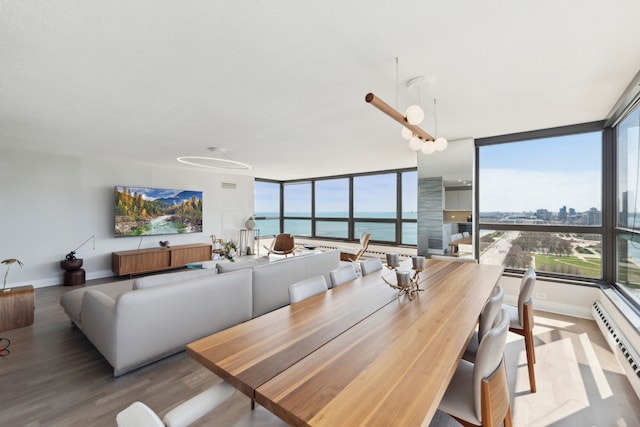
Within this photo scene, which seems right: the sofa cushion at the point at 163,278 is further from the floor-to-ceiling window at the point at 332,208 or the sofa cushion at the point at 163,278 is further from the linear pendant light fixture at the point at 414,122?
the floor-to-ceiling window at the point at 332,208

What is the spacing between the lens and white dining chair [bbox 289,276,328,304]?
1.84 meters

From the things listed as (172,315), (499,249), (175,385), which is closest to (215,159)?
(172,315)

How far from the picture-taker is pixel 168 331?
7.77ft

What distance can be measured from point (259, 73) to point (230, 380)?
6.72 ft

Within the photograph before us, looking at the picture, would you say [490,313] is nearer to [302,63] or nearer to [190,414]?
[190,414]

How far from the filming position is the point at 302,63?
1.99m

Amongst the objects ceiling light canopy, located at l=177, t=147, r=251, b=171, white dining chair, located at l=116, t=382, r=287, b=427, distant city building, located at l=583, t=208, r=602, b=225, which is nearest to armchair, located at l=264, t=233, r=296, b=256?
ceiling light canopy, located at l=177, t=147, r=251, b=171

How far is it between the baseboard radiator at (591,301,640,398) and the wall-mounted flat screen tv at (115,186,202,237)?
7101 mm

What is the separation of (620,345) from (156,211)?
287 inches

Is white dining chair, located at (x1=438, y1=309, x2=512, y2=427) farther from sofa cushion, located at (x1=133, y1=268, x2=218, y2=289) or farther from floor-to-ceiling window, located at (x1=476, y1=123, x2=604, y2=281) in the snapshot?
floor-to-ceiling window, located at (x1=476, y1=123, x2=604, y2=281)

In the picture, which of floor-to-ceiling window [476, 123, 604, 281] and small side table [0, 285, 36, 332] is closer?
small side table [0, 285, 36, 332]

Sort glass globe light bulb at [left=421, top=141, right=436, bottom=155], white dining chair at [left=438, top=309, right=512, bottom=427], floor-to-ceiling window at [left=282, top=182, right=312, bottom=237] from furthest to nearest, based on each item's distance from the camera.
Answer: floor-to-ceiling window at [left=282, top=182, right=312, bottom=237] < glass globe light bulb at [left=421, top=141, right=436, bottom=155] < white dining chair at [left=438, top=309, right=512, bottom=427]

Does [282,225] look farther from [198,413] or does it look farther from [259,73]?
[198,413]

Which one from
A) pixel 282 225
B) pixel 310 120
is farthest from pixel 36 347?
pixel 282 225
